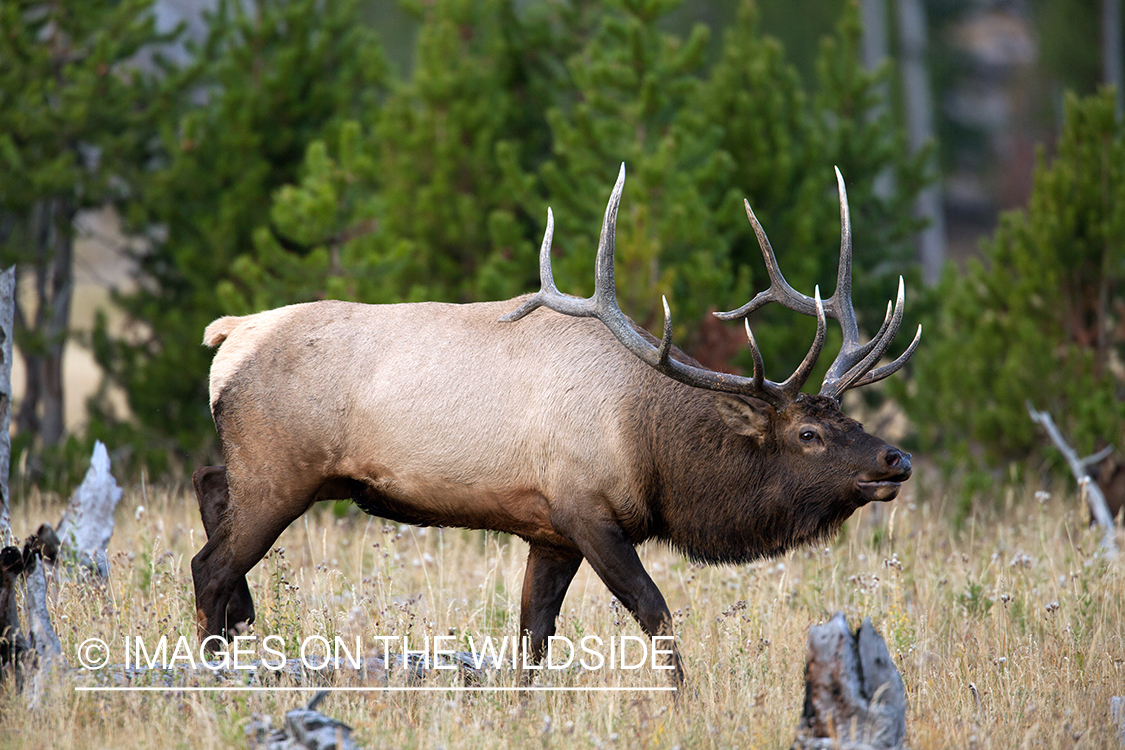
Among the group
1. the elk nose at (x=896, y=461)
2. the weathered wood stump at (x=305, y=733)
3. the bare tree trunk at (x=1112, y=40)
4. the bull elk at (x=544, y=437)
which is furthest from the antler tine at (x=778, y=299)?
the bare tree trunk at (x=1112, y=40)

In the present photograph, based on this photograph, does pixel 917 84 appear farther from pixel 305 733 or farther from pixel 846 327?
pixel 305 733

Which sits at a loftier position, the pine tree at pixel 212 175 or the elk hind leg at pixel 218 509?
the pine tree at pixel 212 175

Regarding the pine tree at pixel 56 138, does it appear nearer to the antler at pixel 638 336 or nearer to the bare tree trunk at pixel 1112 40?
the antler at pixel 638 336

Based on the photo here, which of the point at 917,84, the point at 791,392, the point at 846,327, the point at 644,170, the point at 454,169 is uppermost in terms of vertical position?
the point at 917,84

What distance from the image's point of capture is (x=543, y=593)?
5109 millimetres

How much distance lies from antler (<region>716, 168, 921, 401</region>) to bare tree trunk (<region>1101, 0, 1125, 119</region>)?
2475cm

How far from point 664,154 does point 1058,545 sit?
3.78 metres

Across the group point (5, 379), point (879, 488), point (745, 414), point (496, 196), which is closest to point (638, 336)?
point (745, 414)

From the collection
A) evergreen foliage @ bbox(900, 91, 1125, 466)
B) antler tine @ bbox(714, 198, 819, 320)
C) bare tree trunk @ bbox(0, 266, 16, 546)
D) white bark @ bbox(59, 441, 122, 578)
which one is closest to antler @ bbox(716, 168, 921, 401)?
antler tine @ bbox(714, 198, 819, 320)

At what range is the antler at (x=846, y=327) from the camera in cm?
484

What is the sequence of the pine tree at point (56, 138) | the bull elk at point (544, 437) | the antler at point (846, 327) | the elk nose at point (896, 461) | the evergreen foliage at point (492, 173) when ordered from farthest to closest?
the pine tree at point (56, 138) → the evergreen foliage at point (492, 173) → the antler at point (846, 327) → the bull elk at point (544, 437) → the elk nose at point (896, 461)

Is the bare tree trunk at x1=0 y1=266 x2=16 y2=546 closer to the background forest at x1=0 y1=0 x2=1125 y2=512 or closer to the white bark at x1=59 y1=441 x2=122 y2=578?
the white bark at x1=59 y1=441 x2=122 y2=578

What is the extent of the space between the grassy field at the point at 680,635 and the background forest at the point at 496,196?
2.27m

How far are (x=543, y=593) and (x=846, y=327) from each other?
5.77ft
